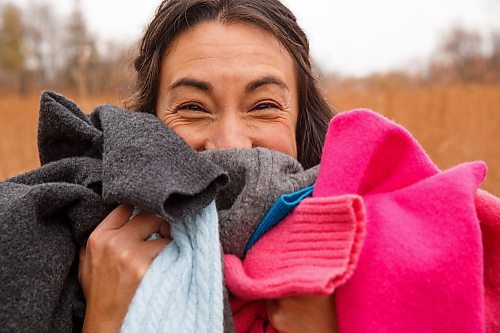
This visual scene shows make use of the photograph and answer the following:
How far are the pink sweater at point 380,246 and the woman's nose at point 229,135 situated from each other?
242 millimetres

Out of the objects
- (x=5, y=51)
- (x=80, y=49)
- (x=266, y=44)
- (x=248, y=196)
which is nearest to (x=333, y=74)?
(x=80, y=49)

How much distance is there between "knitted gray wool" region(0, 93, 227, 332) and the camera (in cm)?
73

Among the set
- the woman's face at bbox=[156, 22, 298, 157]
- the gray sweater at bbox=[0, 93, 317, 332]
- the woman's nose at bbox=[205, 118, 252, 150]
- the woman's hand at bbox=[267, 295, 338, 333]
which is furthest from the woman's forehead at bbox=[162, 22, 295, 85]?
the woman's hand at bbox=[267, 295, 338, 333]

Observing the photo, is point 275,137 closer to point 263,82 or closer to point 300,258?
point 263,82

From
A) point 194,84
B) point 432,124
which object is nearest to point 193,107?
point 194,84

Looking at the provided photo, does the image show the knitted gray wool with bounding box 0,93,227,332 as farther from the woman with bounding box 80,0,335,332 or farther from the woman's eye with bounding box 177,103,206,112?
A: the woman's eye with bounding box 177,103,206,112

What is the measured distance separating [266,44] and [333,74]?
5757 millimetres

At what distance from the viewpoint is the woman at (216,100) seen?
80cm

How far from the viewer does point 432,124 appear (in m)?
4.11

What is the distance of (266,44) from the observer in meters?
1.17

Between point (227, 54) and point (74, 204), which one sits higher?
point (227, 54)

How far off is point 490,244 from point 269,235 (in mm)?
378

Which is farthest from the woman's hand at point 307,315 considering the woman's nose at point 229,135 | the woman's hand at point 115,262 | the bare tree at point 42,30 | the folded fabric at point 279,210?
the bare tree at point 42,30

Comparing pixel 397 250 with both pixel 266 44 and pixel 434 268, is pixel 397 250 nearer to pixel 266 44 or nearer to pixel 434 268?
pixel 434 268
